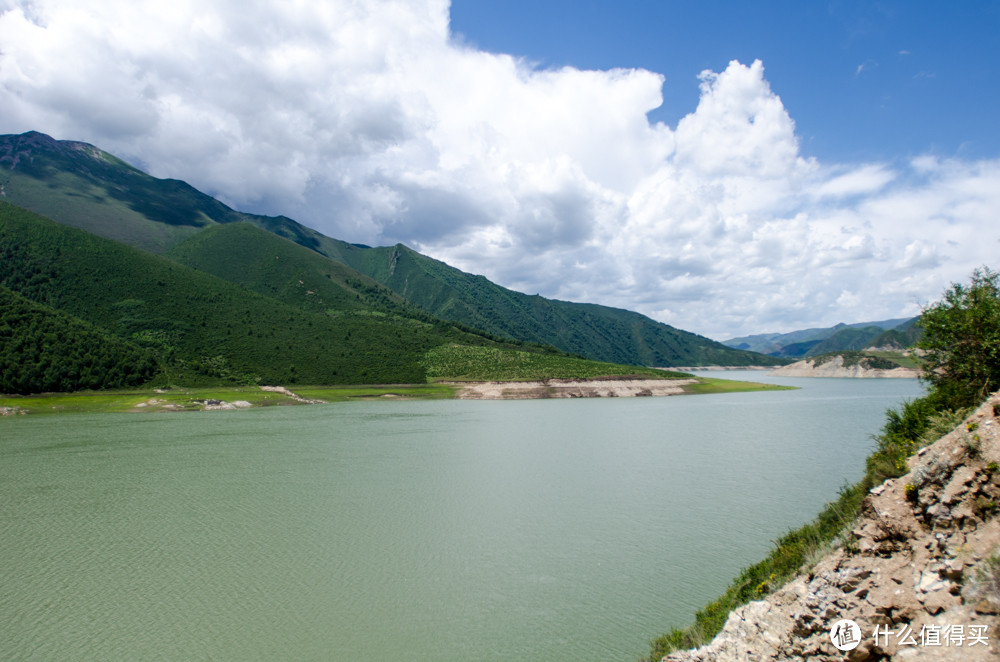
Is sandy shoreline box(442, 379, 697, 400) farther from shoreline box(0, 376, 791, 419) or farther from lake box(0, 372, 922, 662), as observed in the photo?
lake box(0, 372, 922, 662)

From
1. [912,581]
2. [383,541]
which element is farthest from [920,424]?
[383,541]

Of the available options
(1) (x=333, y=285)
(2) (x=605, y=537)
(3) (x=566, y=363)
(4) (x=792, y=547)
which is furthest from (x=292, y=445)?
(1) (x=333, y=285)

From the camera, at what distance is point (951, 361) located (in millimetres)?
15797

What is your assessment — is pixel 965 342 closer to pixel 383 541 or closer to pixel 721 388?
pixel 383 541

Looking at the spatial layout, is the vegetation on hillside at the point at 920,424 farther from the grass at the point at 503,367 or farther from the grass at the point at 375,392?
the grass at the point at 503,367

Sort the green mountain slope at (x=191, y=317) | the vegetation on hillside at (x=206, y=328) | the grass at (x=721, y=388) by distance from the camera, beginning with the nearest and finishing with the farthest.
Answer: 1. the vegetation on hillside at (x=206, y=328)
2. the green mountain slope at (x=191, y=317)
3. the grass at (x=721, y=388)

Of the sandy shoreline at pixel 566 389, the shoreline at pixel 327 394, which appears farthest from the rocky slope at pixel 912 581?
the sandy shoreline at pixel 566 389

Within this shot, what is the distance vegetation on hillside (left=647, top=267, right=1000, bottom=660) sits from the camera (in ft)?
34.0

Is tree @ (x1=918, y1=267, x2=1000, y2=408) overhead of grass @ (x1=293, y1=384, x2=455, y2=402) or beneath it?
overhead

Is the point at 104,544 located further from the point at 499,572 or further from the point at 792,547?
the point at 792,547

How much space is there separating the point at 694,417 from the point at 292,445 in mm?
45708

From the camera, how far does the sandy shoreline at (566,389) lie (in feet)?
328

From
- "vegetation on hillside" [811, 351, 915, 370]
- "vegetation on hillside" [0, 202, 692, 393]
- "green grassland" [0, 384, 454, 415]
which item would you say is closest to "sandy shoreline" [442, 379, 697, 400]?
"green grassland" [0, 384, 454, 415]

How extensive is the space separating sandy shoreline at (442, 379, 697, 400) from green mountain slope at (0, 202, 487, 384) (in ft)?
55.8
